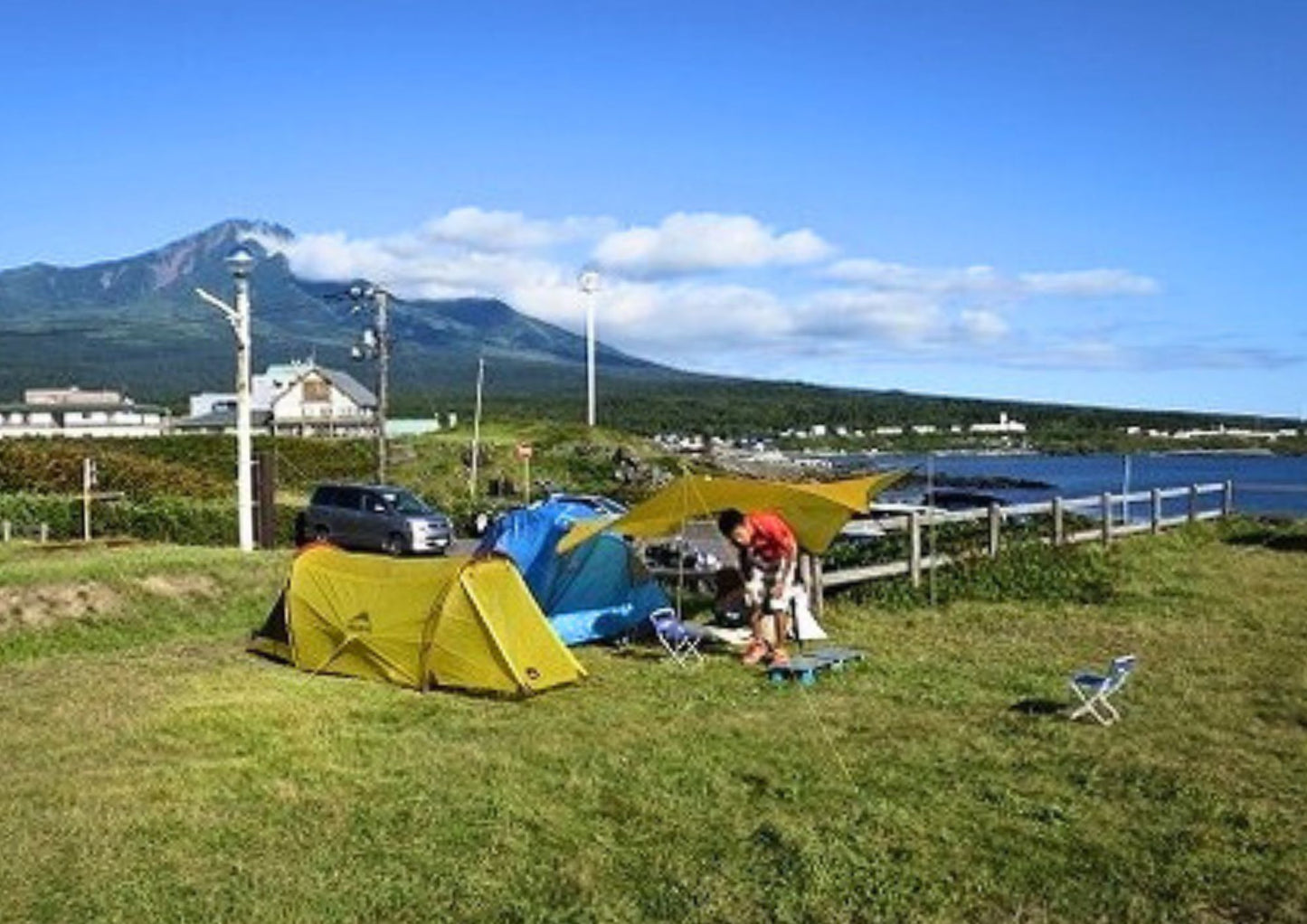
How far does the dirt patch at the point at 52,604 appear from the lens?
20656mm

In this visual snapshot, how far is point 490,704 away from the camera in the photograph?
47.9 ft

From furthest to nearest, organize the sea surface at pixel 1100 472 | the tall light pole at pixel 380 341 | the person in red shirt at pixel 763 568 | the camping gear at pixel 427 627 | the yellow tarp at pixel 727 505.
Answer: the sea surface at pixel 1100 472
the tall light pole at pixel 380 341
the yellow tarp at pixel 727 505
the person in red shirt at pixel 763 568
the camping gear at pixel 427 627

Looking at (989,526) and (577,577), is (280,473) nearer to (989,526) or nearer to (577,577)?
(989,526)

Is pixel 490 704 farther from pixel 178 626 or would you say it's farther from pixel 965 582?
pixel 965 582

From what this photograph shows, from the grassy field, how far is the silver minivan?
49.8ft

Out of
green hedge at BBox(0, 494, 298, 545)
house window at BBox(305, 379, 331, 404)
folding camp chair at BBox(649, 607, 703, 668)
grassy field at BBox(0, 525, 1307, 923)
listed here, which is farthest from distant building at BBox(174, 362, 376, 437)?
grassy field at BBox(0, 525, 1307, 923)

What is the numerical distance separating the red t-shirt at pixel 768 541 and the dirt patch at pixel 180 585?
10163mm

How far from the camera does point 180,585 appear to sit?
74.5 ft

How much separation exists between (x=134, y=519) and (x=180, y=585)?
13.3 meters

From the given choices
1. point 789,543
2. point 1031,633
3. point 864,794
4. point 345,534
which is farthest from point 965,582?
point 345,534

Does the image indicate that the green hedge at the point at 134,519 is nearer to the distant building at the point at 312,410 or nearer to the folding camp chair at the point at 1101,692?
the folding camp chair at the point at 1101,692

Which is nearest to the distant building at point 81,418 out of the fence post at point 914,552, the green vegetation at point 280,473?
the green vegetation at point 280,473

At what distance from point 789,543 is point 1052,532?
10455 mm

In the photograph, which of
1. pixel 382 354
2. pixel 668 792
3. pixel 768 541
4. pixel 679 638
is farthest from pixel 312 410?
pixel 668 792
